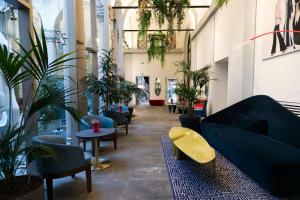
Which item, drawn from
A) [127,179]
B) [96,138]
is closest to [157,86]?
[96,138]

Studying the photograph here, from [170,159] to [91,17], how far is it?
15.1 feet

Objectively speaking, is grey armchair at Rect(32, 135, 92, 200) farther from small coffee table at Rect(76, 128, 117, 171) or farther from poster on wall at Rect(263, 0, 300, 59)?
poster on wall at Rect(263, 0, 300, 59)

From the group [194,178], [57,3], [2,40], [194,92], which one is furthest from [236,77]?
[2,40]

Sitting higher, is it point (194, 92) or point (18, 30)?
point (18, 30)

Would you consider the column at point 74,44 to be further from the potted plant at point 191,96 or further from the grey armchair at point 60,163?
the potted plant at point 191,96

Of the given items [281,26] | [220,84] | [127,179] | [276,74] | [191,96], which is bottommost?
[127,179]

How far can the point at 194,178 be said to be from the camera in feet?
10.8

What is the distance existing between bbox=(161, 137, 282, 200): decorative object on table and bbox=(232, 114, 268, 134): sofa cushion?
803 millimetres

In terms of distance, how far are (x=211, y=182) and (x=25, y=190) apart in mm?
→ 2352

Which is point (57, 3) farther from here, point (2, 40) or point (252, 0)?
point (252, 0)

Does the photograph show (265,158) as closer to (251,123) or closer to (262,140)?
(262,140)

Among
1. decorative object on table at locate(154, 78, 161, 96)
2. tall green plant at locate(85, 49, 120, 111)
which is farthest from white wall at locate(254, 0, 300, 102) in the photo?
decorative object on table at locate(154, 78, 161, 96)

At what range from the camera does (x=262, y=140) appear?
11.5ft

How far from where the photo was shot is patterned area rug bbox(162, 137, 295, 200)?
2770 mm
